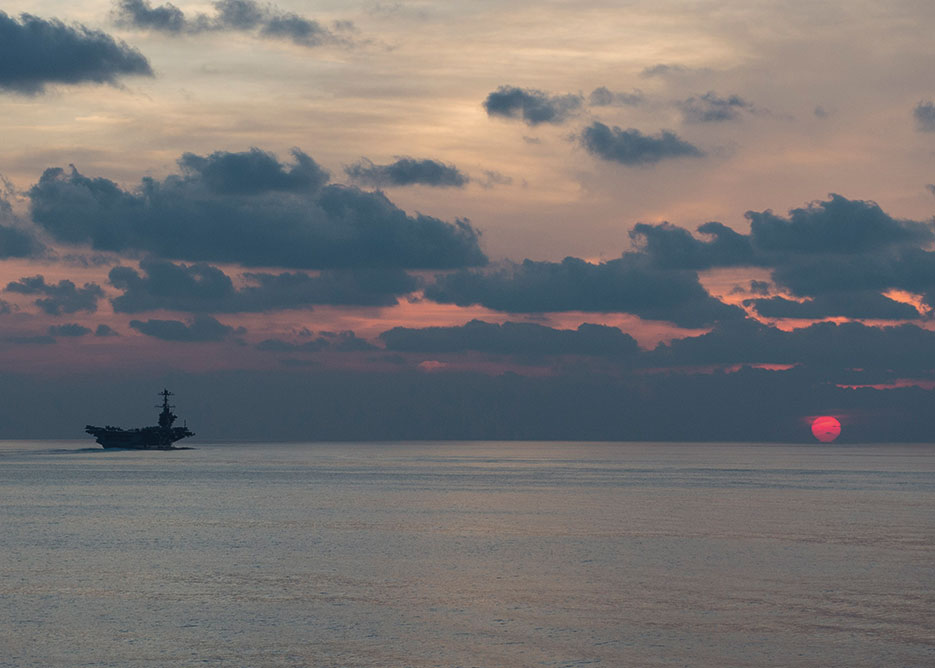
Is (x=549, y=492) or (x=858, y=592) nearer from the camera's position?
(x=858, y=592)

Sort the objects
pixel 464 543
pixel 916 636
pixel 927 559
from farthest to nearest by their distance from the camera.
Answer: pixel 464 543 → pixel 927 559 → pixel 916 636

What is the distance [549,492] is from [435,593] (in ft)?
258

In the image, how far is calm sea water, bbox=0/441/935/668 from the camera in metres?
34.1

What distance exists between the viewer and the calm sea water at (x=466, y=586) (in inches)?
1342

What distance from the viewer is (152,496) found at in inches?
4377

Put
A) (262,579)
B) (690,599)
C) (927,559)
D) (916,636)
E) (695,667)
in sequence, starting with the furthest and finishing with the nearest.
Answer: (927,559) < (262,579) < (690,599) < (916,636) < (695,667)

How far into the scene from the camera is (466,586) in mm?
47125

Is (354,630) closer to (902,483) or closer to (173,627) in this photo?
(173,627)

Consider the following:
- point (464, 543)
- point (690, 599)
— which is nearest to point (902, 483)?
point (464, 543)

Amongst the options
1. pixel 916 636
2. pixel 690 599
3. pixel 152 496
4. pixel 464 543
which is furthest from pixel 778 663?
pixel 152 496

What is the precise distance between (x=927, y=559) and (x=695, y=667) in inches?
1195

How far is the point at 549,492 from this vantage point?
12262 centimetres

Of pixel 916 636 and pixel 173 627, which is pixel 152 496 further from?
pixel 916 636

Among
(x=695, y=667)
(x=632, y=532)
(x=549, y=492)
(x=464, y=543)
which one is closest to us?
(x=695, y=667)
